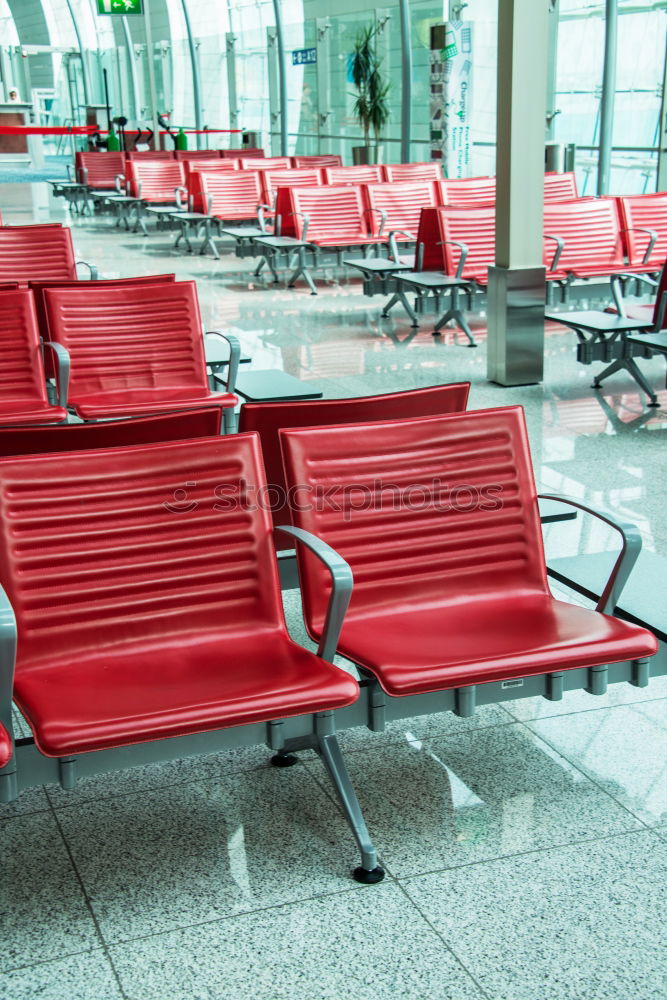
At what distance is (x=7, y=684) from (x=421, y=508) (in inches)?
42.1

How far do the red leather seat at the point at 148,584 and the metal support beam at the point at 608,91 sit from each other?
9.54 meters

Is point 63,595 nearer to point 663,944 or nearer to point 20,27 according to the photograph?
point 663,944

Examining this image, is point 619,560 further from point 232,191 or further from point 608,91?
point 232,191

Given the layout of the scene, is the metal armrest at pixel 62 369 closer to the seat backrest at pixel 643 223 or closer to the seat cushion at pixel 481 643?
the seat cushion at pixel 481 643

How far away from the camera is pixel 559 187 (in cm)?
980

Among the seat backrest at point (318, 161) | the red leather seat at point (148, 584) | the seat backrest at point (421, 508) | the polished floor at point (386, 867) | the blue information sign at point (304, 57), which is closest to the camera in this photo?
the polished floor at point (386, 867)

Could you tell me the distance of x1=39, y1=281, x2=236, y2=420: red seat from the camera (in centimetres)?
468

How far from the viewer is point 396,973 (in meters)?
1.94

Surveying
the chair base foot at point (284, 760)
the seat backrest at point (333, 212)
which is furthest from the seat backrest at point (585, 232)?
the chair base foot at point (284, 760)

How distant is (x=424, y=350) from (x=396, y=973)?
6018 mm

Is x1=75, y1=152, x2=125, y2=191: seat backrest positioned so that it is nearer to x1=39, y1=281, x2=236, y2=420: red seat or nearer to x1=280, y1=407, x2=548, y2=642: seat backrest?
x1=39, y1=281, x2=236, y2=420: red seat

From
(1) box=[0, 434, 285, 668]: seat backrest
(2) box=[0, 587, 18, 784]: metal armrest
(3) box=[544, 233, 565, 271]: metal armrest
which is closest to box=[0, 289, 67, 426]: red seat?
(1) box=[0, 434, 285, 668]: seat backrest

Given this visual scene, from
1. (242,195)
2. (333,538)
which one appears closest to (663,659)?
(333,538)

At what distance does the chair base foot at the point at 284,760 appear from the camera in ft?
8.68
